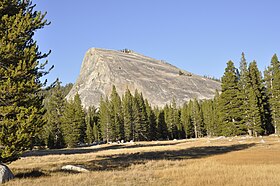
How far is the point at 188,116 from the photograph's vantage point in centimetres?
11025

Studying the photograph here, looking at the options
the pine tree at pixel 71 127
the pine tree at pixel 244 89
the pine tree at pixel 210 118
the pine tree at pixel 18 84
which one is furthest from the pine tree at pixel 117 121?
the pine tree at pixel 18 84

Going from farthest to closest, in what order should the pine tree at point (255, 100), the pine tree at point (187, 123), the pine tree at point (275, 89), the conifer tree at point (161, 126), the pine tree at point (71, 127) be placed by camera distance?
the pine tree at point (187, 123) < the conifer tree at point (161, 126) < the pine tree at point (71, 127) < the pine tree at point (275, 89) < the pine tree at point (255, 100)

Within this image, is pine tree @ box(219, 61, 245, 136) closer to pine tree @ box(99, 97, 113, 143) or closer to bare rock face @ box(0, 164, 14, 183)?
pine tree @ box(99, 97, 113, 143)

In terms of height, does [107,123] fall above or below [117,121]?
A: below

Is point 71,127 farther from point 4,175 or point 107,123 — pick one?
point 4,175

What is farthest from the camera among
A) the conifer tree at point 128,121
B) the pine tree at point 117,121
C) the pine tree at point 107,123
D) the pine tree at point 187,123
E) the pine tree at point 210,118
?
the pine tree at point 187,123

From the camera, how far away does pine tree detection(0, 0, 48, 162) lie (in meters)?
16.4

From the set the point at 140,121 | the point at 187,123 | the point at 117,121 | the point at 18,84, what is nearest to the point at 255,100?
the point at 140,121

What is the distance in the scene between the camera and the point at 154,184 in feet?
48.0

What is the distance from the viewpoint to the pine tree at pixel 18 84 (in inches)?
646

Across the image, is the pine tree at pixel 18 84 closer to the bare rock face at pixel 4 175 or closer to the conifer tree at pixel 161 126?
the bare rock face at pixel 4 175

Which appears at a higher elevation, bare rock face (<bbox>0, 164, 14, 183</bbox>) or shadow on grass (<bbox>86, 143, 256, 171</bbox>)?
bare rock face (<bbox>0, 164, 14, 183</bbox>)

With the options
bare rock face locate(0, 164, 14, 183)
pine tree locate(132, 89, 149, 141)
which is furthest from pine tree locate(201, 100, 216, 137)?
bare rock face locate(0, 164, 14, 183)

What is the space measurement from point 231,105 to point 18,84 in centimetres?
4877
